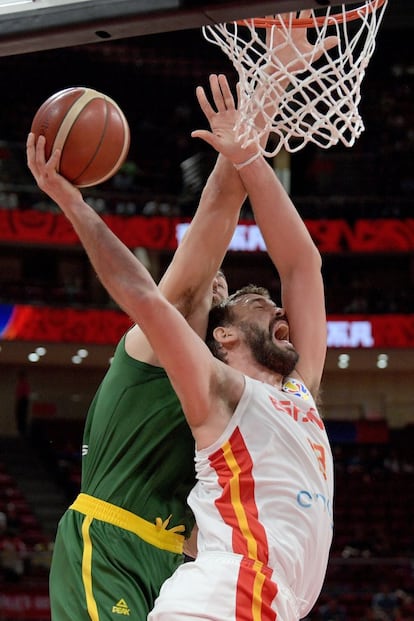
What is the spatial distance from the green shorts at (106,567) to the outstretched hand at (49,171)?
94cm

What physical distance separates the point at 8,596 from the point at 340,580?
388 cm

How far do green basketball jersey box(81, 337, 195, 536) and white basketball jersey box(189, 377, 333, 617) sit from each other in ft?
0.61

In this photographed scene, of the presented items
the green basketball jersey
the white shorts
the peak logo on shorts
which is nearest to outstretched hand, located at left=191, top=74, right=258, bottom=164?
the green basketball jersey

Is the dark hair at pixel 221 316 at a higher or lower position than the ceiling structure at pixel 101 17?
lower

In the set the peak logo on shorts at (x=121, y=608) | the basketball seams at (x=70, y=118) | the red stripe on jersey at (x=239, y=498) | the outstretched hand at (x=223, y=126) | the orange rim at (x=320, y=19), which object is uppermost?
the orange rim at (x=320, y=19)

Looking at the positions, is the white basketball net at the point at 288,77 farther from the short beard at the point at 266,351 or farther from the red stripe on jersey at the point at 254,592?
the red stripe on jersey at the point at 254,592

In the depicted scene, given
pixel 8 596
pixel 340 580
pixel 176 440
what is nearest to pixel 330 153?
pixel 340 580

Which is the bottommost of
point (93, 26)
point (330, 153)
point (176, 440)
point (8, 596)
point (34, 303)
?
point (8, 596)

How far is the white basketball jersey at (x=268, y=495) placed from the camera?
2.85 metres

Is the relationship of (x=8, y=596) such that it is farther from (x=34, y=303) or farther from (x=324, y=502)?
(x=324, y=502)

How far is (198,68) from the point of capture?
21.7 metres

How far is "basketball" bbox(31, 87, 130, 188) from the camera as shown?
3.03 metres

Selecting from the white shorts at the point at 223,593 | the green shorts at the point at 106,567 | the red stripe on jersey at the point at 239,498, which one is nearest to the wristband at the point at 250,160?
the red stripe on jersey at the point at 239,498

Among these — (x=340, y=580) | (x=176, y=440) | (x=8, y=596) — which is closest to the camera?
(x=176, y=440)
